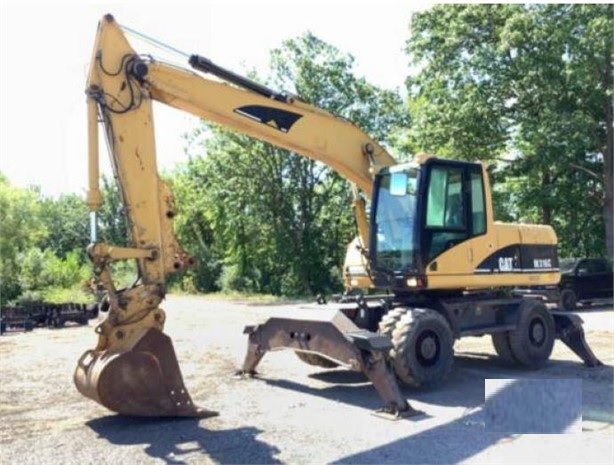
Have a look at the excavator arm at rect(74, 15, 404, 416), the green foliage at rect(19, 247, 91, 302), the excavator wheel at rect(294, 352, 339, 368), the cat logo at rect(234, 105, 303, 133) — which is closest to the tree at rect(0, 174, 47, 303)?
the green foliage at rect(19, 247, 91, 302)

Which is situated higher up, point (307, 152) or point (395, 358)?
point (307, 152)

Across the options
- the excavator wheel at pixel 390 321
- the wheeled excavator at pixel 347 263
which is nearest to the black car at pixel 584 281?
the wheeled excavator at pixel 347 263

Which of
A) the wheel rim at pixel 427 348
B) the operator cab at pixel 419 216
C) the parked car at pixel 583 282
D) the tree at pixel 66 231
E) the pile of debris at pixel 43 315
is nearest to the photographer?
the wheel rim at pixel 427 348

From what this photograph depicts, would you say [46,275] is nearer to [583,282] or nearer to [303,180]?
[303,180]

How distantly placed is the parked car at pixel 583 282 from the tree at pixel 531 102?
4.10 meters

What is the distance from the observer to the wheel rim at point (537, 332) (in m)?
9.23

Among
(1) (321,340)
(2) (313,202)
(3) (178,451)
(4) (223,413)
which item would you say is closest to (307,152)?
(1) (321,340)

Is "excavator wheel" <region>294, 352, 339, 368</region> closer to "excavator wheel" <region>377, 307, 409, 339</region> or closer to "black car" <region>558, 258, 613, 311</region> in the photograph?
"excavator wheel" <region>377, 307, 409, 339</region>

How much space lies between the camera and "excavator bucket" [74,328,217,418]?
6.06 metres

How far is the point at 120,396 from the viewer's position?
20.1 feet

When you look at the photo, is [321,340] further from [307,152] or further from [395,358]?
[307,152]

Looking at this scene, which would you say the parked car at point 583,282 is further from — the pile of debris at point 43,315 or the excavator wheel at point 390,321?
the pile of debris at point 43,315

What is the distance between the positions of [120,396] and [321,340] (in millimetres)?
2342

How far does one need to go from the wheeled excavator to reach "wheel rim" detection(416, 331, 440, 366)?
0.02 m
